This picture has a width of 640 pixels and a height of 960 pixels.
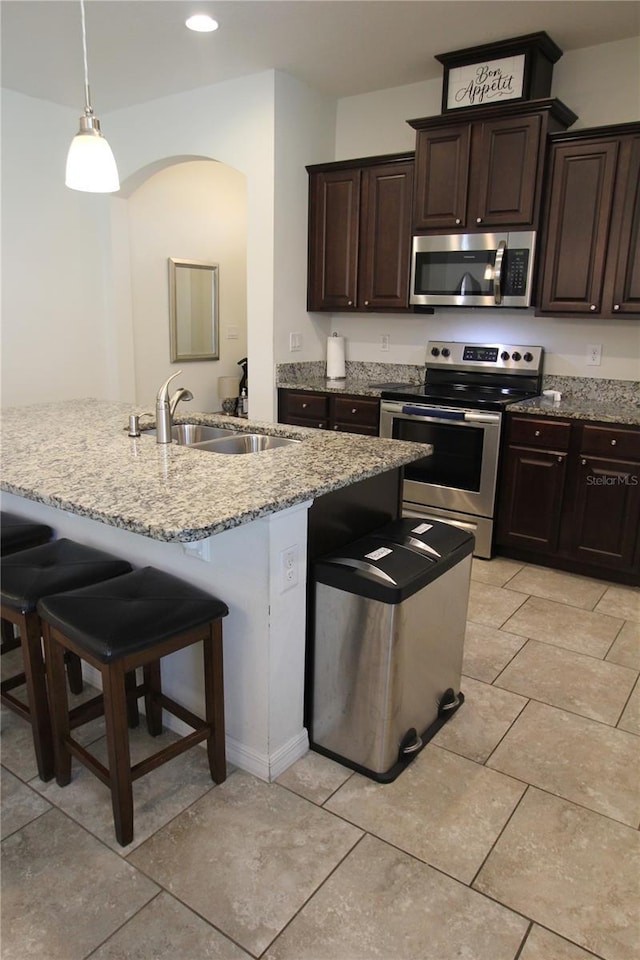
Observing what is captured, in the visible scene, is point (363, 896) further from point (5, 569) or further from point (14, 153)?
point (14, 153)

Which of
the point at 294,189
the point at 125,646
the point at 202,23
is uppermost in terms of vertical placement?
the point at 202,23

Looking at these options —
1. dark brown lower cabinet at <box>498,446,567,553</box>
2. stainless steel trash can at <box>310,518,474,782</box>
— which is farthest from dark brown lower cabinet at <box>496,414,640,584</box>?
stainless steel trash can at <box>310,518,474,782</box>

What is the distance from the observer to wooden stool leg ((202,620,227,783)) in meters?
1.81

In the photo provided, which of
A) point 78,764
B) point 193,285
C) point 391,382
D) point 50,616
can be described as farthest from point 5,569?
point 193,285

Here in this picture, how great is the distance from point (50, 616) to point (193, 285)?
15.1 feet

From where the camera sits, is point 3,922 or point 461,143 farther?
point 461,143

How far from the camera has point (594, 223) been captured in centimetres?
339

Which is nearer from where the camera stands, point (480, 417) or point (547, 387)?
point (480, 417)

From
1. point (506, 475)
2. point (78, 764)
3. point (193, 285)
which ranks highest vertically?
point (193, 285)

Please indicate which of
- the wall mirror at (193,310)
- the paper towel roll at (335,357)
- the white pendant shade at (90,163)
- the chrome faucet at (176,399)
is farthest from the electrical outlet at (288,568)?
the wall mirror at (193,310)

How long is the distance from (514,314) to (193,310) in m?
3.02

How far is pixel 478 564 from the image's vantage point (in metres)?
3.73

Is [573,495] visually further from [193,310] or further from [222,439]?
[193,310]

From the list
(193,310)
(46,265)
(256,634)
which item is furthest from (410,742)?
(193,310)
